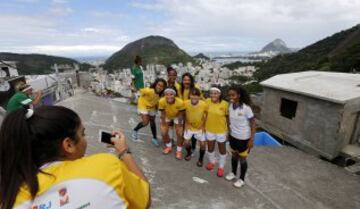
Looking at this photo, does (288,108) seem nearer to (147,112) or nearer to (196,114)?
(196,114)

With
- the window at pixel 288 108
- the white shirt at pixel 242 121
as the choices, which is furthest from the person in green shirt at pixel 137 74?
the window at pixel 288 108

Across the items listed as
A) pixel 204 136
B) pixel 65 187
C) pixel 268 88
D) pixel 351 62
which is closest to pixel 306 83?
pixel 268 88

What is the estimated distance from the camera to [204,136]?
5086mm

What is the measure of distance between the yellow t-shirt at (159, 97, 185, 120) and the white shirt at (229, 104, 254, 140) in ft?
4.10

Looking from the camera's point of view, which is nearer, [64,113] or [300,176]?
[64,113]

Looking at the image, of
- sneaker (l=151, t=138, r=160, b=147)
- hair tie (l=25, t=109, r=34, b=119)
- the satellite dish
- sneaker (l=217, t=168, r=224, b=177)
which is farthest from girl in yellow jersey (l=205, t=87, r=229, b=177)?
the satellite dish

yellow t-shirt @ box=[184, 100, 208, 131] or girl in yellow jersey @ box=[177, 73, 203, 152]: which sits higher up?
girl in yellow jersey @ box=[177, 73, 203, 152]

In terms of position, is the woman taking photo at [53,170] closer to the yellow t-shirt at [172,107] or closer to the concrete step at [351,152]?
the yellow t-shirt at [172,107]

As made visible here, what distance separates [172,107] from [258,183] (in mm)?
2419

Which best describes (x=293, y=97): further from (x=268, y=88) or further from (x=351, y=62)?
(x=351, y=62)

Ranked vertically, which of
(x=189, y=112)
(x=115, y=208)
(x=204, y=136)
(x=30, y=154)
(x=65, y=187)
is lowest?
(x=204, y=136)

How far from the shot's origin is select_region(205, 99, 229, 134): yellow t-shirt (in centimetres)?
472

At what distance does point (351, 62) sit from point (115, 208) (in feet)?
92.2

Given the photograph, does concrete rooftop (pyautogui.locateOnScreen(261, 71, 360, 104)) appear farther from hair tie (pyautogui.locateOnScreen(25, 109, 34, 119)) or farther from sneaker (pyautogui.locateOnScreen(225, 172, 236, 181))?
hair tie (pyautogui.locateOnScreen(25, 109, 34, 119))
